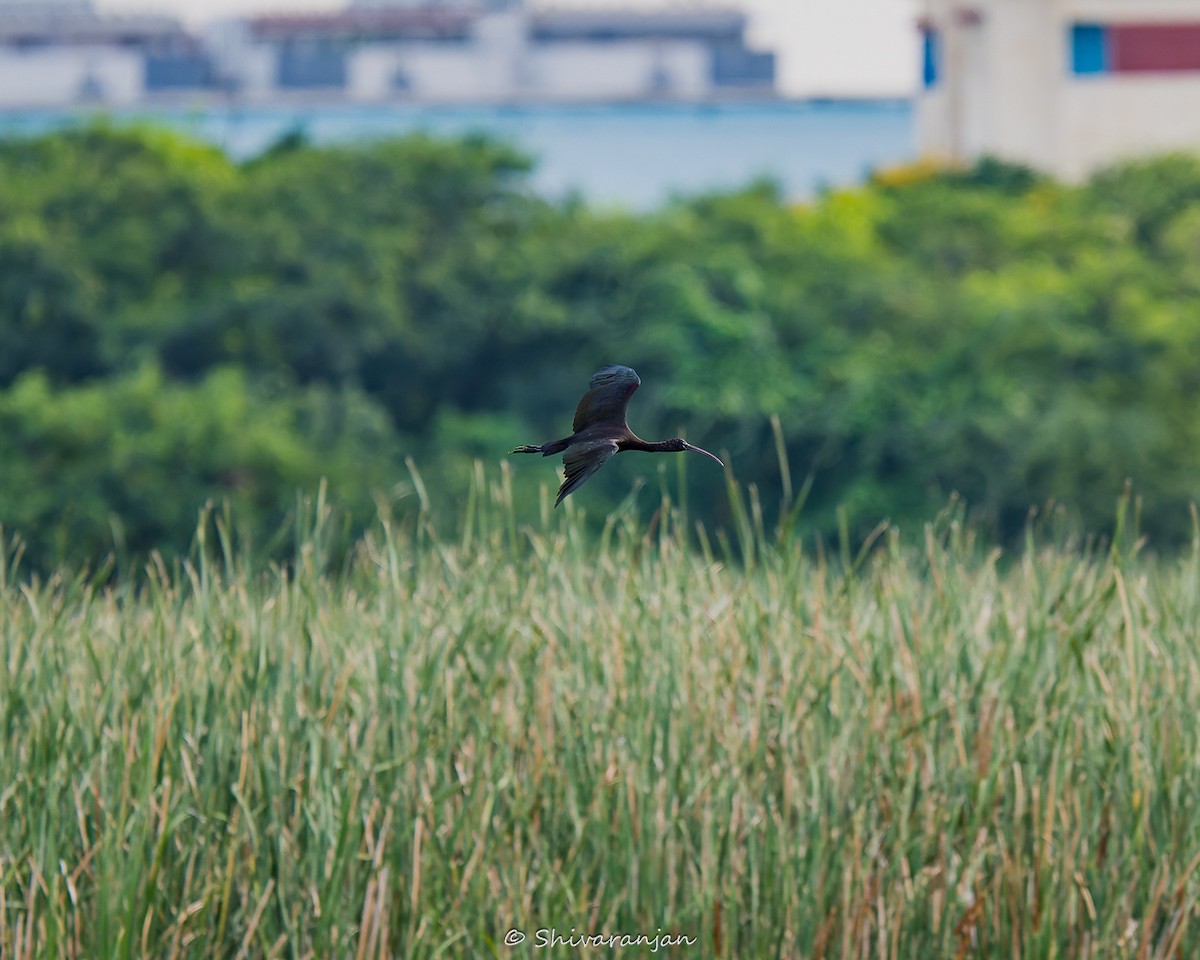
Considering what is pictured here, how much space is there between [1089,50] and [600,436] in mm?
20676

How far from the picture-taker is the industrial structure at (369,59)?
70.6 feet

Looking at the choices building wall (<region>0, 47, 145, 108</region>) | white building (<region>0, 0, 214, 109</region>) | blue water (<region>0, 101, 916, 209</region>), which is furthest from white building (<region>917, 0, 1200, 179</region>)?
building wall (<region>0, 47, 145, 108</region>)

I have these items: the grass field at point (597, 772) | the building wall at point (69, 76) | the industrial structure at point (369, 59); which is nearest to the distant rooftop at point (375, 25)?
the industrial structure at point (369, 59)

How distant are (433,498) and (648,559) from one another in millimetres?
9242

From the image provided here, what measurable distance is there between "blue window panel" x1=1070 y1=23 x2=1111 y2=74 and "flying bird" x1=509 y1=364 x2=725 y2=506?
20462mm

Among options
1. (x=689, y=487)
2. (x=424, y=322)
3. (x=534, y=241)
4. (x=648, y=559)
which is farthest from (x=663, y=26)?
(x=648, y=559)

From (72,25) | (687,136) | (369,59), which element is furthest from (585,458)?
(72,25)

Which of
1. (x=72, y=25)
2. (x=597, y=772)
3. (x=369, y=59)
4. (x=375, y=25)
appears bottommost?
(x=597, y=772)

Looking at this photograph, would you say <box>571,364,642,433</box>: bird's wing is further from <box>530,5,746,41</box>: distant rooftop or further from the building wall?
the building wall

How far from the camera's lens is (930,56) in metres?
22.0

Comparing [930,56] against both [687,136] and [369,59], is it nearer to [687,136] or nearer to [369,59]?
[687,136]

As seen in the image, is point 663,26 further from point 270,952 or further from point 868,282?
point 270,952

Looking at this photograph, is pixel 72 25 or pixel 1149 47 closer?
pixel 1149 47

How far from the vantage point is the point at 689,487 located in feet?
44.4
